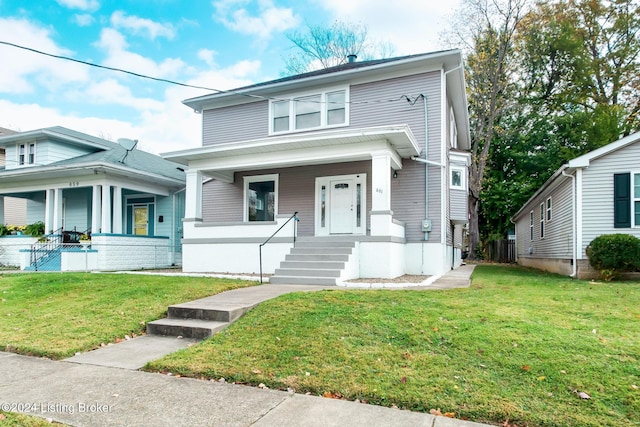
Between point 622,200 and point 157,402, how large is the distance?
1219cm

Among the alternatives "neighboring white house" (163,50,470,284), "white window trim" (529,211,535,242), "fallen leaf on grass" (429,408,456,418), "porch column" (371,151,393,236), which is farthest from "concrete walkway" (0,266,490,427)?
"white window trim" (529,211,535,242)

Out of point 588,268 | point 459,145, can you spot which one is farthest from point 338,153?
point 459,145

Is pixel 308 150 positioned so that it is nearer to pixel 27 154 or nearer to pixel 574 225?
pixel 574 225

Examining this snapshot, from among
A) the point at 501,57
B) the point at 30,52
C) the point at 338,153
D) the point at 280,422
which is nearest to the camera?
the point at 280,422

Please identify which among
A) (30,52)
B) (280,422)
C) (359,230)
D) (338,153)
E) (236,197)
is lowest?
(280,422)

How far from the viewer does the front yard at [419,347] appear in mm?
3193

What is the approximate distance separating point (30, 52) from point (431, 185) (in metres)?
9.54

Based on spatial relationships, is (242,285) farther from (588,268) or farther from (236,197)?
(588,268)

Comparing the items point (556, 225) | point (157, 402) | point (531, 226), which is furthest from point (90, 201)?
point (531, 226)

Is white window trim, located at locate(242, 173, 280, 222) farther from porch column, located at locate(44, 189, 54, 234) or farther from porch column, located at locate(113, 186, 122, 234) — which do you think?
porch column, located at locate(44, 189, 54, 234)

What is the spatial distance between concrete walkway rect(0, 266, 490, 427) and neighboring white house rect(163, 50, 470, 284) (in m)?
5.24

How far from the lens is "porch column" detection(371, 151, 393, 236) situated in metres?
9.66

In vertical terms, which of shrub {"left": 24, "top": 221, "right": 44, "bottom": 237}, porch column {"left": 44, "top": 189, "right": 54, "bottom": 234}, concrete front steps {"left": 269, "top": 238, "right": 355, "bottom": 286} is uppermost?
porch column {"left": 44, "top": 189, "right": 54, "bottom": 234}

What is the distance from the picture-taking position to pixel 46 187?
15.6 metres
